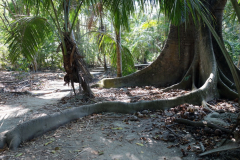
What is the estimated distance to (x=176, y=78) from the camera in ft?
22.8

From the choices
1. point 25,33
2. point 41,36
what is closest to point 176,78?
point 41,36

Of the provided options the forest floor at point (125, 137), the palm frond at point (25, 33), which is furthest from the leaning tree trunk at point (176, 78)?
the palm frond at point (25, 33)

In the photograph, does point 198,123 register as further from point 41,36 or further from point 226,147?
point 41,36

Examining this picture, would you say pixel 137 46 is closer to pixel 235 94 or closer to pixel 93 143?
pixel 235 94

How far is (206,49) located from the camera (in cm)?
584

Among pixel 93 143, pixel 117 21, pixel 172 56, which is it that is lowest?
pixel 93 143

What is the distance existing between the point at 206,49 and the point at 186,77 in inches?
40.8

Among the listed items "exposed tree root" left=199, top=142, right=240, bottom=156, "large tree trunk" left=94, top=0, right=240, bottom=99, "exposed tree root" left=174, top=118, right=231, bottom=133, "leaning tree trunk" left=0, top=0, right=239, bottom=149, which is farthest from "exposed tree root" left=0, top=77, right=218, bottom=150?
"exposed tree root" left=199, top=142, right=240, bottom=156

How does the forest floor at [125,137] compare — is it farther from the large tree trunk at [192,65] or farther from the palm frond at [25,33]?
the palm frond at [25,33]

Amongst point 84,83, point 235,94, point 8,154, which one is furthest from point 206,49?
point 8,154

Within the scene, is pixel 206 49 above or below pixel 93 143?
above

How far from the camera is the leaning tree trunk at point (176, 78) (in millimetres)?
3373

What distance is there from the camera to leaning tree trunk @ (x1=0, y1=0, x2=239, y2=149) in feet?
11.1

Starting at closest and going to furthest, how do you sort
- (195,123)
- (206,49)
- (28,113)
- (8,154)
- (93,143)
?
1. (8,154)
2. (93,143)
3. (195,123)
4. (28,113)
5. (206,49)
